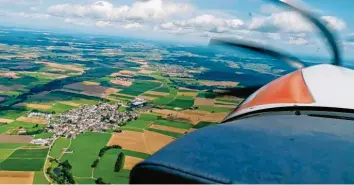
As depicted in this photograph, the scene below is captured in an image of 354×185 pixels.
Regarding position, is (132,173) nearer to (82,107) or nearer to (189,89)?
(82,107)

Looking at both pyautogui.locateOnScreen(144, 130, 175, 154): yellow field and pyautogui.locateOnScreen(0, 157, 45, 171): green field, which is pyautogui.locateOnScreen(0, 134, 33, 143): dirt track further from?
pyautogui.locateOnScreen(144, 130, 175, 154): yellow field

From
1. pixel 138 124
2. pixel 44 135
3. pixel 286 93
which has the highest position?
pixel 286 93

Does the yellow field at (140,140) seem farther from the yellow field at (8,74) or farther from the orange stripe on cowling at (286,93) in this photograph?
the yellow field at (8,74)

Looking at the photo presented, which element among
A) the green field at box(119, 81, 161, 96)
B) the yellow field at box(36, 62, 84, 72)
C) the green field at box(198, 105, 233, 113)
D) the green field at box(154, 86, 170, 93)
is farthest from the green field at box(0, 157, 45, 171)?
the yellow field at box(36, 62, 84, 72)

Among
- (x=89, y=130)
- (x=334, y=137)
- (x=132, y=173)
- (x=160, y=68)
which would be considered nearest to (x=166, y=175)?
(x=132, y=173)

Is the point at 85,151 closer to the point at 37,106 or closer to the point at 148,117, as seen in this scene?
the point at 148,117

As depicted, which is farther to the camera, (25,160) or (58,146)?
(58,146)

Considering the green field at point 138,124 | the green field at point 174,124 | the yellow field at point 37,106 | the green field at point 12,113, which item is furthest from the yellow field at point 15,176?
the yellow field at point 37,106

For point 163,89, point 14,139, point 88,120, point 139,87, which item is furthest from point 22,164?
point 139,87
